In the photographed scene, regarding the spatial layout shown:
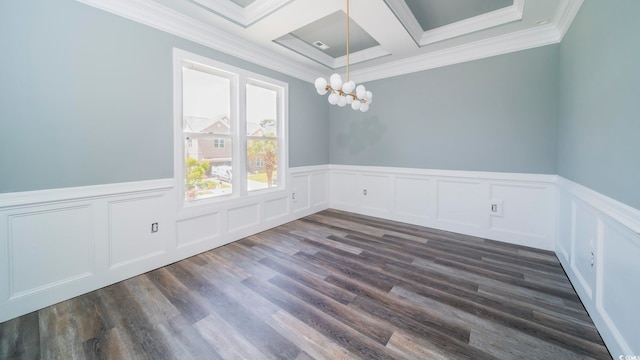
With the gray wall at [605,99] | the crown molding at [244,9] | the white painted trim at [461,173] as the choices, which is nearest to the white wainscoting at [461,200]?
the white painted trim at [461,173]

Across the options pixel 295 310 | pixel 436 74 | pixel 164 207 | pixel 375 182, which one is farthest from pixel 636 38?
pixel 164 207

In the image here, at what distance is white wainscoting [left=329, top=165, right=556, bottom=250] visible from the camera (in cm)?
320

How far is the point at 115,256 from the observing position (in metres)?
2.40

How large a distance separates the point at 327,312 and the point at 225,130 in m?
2.71

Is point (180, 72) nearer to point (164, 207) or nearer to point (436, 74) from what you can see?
point (164, 207)

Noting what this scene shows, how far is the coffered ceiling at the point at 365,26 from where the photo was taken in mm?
2574

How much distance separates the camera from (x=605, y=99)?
1.72 metres

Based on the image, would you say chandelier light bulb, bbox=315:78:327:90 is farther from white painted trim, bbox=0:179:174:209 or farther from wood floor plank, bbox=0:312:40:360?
wood floor plank, bbox=0:312:40:360

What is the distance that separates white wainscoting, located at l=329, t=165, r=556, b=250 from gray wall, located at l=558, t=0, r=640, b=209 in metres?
0.79

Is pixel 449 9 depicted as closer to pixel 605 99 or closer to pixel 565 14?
pixel 565 14

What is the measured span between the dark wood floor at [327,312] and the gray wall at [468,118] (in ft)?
4.72

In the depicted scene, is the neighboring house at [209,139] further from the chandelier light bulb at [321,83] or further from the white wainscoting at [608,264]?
the white wainscoting at [608,264]

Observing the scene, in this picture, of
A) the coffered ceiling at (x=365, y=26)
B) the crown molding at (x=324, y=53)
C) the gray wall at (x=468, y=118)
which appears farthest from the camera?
the crown molding at (x=324, y=53)

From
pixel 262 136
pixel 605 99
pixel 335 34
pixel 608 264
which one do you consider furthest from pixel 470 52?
pixel 262 136
